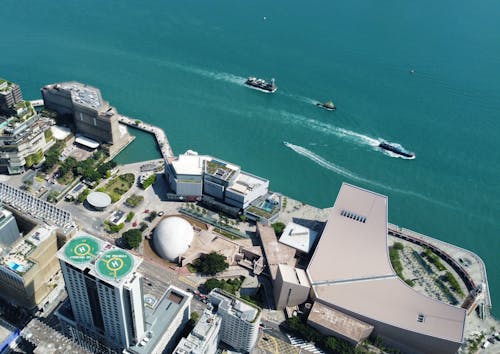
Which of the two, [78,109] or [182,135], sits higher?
[78,109]

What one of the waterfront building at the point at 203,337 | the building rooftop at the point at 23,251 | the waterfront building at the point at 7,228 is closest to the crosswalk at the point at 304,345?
the waterfront building at the point at 203,337

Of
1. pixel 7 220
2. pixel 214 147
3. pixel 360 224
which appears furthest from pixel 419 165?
pixel 7 220

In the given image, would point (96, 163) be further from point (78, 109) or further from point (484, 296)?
point (484, 296)

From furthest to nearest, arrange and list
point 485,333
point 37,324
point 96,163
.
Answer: point 96,163, point 485,333, point 37,324

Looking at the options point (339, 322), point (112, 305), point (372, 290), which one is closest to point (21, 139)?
point (112, 305)

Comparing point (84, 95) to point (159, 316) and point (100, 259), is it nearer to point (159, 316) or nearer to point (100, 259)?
point (100, 259)

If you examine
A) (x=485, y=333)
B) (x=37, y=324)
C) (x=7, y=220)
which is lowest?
(x=485, y=333)
